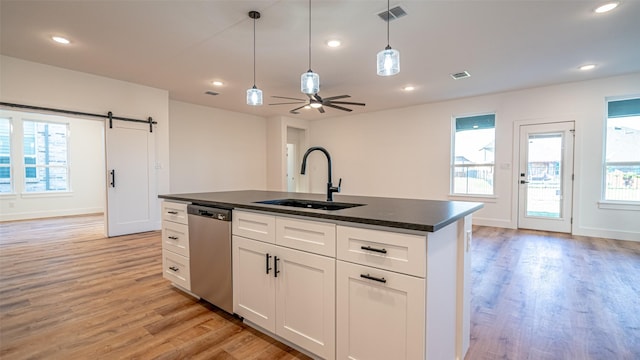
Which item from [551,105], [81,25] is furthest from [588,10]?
[81,25]

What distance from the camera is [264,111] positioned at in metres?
7.38

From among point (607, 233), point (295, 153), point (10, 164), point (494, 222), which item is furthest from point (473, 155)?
point (10, 164)

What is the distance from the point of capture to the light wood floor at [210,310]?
1.82 meters

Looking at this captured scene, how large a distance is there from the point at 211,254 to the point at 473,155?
Result: 5647mm

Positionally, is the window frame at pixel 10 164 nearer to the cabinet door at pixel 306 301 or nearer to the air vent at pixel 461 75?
the cabinet door at pixel 306 301

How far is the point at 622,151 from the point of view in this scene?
4676 millimetres

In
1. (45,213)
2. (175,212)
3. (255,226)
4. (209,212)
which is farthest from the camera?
(45,213)

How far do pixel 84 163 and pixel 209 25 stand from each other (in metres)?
6.70

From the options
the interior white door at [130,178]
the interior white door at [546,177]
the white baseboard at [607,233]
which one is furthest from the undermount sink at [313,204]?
the white baseboard at [607,233]

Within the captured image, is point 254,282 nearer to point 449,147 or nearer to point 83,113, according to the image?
point 83,113

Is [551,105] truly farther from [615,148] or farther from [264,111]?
[264,111]

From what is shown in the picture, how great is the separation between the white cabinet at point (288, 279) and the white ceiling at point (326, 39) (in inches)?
80.4

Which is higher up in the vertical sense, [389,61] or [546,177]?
[389,61]

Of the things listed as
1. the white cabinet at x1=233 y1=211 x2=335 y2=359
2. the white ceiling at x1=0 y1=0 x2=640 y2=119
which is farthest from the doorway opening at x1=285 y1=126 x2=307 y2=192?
the white cabinet at x1=233 y1=211 x2=335 y2=359
